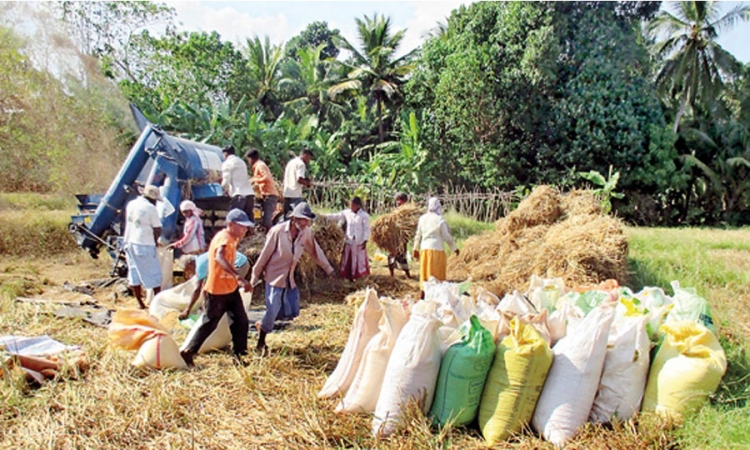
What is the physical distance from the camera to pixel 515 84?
1591cm

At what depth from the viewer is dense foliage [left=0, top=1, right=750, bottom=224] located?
1589 cm

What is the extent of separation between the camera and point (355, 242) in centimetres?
793

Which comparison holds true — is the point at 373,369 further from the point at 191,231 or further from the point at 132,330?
the point at 191,231

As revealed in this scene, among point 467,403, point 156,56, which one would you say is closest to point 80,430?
point 467,403

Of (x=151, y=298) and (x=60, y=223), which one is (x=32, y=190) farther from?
(x=151, y=298)

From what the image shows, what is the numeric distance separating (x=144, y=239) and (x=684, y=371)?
551 centimetres

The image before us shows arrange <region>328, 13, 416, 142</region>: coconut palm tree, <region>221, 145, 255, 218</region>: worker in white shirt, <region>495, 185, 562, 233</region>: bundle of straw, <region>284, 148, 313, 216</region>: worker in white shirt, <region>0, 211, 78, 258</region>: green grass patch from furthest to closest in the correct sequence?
<region>328, 13, 416, 142</region>: coconut palm tree, <region>0, 211, 78, 258</region>: green grass patch, <region>495, 185, 562, 233</region>: bundle of straw, <region>284, 148, 313, 216</region>: worker in white shirt, <region>221, 145, 255, 218</region>: worker in white shirt

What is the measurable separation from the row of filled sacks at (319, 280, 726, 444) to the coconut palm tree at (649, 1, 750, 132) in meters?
21.0

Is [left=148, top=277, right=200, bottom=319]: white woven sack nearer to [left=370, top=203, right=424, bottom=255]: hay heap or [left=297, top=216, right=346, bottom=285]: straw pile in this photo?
[left=297, top=216, right=346, bottom=285]: straw pile

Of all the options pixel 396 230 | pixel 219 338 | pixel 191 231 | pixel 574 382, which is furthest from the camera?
pixel 396 230

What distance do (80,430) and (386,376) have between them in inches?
75.4

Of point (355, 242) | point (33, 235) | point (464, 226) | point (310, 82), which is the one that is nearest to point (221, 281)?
point (355, 242)

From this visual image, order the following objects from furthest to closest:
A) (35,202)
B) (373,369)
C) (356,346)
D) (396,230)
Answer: (35,202) → (396,230) → (356,346) → (373,369)

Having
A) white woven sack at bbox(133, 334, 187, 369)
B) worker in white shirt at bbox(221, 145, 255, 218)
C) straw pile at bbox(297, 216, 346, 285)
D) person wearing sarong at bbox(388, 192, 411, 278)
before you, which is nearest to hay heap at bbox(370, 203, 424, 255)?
person wearing sarong at bbox(388, 192, 411, 278)
